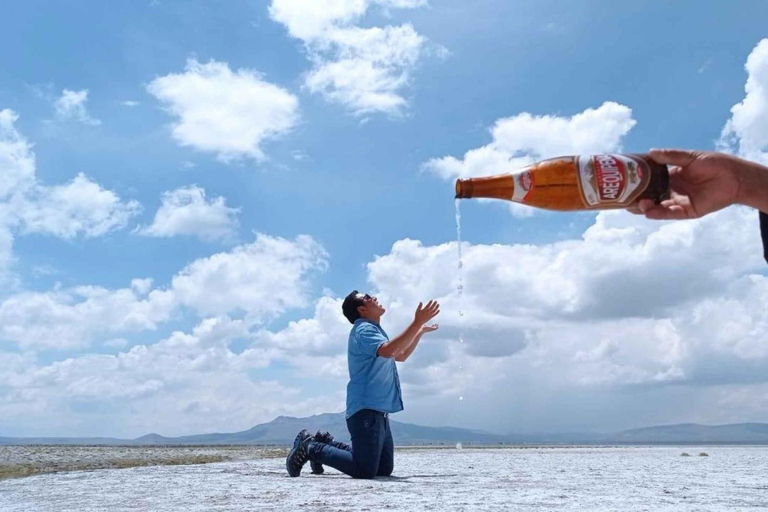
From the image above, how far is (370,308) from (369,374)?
74 centimetres

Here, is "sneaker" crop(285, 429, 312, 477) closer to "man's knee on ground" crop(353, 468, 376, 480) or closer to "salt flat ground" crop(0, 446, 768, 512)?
"salt flat ground" crop(0, 446, 768, 512)

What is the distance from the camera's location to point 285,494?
555 cm

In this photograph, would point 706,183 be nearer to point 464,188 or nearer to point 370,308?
point 464,188

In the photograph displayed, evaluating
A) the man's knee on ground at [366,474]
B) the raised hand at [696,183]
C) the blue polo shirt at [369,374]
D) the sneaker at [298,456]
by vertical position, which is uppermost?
the raised hand at [696,183]

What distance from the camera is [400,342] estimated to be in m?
6.39

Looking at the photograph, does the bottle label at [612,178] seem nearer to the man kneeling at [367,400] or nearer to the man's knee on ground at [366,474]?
the man kneeling at [367,400]

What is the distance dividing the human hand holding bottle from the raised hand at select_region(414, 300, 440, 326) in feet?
12.3

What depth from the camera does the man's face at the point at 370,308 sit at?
287 inches

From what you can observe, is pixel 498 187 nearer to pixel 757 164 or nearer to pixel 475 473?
pixel 757 164

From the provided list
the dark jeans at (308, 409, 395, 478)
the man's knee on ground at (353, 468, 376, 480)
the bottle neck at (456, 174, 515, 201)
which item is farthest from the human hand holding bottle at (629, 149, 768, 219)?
the man's knee on ground at (353, 468, 376, 480)

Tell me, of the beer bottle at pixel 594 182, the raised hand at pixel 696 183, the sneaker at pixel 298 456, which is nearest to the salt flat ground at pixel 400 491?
the sneaker at pixel 298 456

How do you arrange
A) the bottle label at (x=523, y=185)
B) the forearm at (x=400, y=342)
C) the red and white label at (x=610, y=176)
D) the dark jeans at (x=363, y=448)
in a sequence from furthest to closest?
the dark jeans at (x=363, y=448)
the forearm at (x=400, y=342)
the bottle label at (x=523, y=185)
the red and white label at (x=610, y=176)

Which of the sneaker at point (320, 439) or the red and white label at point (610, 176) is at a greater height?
the red and white label at point (610, 176)

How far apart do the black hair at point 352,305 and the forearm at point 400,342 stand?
0.85m
